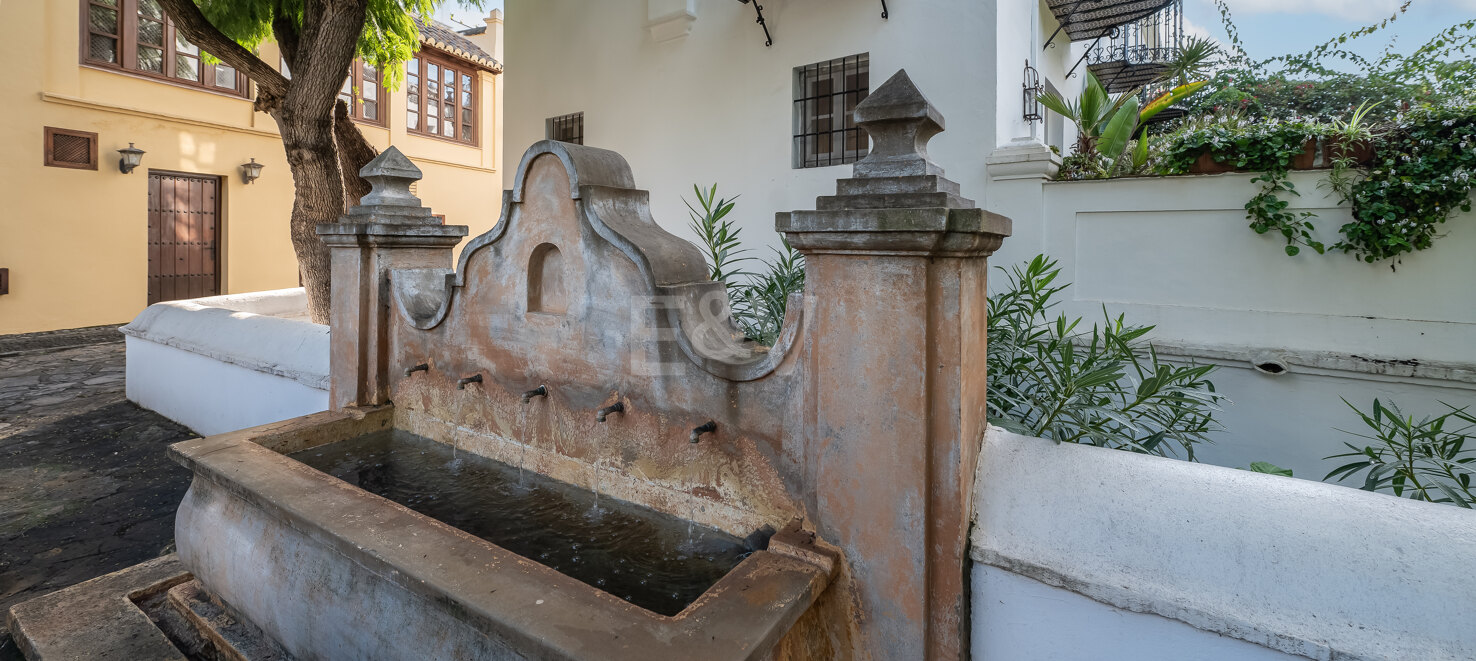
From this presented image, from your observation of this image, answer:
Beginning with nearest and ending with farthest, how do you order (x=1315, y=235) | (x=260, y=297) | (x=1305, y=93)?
(x=1315, y=235)
(x=260, y=297)
(x=1305, y=93)

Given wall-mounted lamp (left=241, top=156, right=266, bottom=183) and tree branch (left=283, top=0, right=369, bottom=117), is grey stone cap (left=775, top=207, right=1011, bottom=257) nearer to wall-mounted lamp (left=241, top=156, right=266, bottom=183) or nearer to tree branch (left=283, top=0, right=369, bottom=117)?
tree branch (left=283, top=0, right=369, bottom=117)

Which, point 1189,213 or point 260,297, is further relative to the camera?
point 260,297

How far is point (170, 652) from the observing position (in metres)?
2.61

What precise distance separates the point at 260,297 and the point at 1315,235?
10059 mm

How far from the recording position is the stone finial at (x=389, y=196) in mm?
3709

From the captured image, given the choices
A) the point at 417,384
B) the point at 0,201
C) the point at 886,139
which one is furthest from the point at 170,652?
the point at 0,201

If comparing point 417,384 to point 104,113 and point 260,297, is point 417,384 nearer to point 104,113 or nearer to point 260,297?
point 260,297

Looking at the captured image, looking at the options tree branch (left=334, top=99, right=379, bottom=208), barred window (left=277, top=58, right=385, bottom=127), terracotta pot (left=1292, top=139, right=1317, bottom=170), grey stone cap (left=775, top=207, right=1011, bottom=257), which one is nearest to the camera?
grey stone cap (left=775, top=207, right=1011, bottom=257)

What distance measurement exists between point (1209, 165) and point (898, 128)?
15.3 feet

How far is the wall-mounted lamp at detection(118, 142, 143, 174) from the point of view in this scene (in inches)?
400

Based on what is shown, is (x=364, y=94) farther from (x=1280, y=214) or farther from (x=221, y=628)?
(x=1280, y=214)

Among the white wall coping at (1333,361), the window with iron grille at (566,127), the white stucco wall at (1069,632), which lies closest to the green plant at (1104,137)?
the white wall coping at (1333,361)

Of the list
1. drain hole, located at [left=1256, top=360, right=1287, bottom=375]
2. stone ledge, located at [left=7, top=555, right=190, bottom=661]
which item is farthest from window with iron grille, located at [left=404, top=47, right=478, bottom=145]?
drain hole, located at [left=1256, top=360, right=1287, bottom=375]

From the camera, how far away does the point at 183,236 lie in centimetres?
1127
